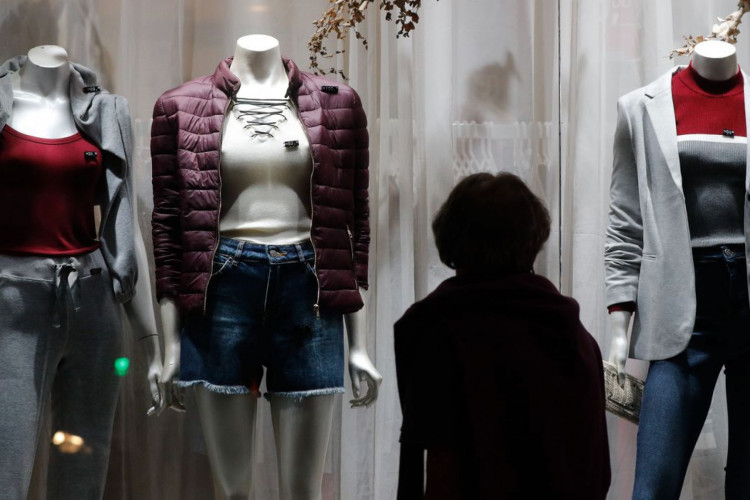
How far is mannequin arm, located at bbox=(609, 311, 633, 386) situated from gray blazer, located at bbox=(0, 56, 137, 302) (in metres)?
1.31

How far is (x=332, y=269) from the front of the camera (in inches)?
97.6

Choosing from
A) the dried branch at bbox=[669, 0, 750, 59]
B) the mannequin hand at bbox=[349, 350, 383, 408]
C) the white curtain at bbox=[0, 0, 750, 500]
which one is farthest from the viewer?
the white curtain at bbox=[0, 0, 750, 500]

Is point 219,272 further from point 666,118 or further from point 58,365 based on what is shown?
point 666,118

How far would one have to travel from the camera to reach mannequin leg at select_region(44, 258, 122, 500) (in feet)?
8.32

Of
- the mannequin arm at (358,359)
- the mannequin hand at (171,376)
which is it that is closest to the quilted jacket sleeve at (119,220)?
the mannequin hand at (171,376)

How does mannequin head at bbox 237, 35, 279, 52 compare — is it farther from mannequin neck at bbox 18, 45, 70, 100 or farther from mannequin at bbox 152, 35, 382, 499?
mannequin neck at bbox 18, 45, 70, 100

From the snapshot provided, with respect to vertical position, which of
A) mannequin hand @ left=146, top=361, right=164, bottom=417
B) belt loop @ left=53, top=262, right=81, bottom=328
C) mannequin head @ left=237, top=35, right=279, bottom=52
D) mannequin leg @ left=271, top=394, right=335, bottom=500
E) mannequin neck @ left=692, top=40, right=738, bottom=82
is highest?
mannequin head @ left=237, top=35, right=279, bottom=52

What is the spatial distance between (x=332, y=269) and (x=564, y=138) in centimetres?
113

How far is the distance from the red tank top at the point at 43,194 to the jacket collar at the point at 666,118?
4.98 ft

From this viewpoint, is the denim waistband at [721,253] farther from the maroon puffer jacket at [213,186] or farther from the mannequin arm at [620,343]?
the maroon puffer jacket at [213,186]

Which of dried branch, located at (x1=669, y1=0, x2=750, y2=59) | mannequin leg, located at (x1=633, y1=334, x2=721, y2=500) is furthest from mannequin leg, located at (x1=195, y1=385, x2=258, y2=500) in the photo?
dried branch, located at (x1=669, y1=0, x2=750, y2=59)

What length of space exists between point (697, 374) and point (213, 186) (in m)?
1.34

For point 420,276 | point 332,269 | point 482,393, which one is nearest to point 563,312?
point 482,393

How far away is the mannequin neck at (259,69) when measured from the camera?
2557mm
